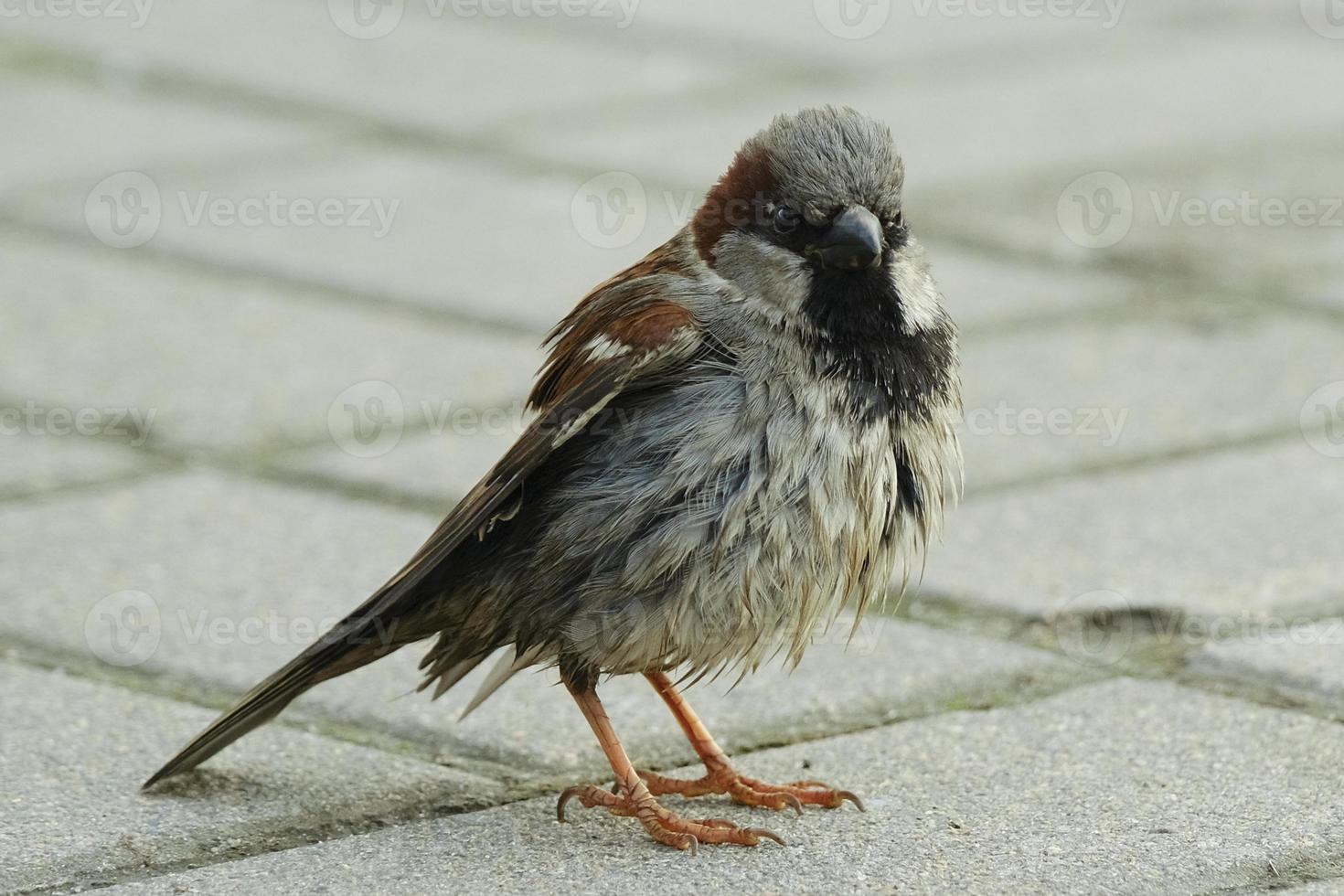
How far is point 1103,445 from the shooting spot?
6.11m

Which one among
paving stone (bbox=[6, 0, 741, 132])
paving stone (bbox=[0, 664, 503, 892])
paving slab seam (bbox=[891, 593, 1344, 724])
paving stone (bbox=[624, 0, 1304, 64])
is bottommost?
paving stone (bbox=[0, 664, 503, 892])

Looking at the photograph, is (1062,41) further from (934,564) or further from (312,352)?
(934,564)

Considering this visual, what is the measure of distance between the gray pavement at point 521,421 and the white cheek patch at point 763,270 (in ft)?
3.17

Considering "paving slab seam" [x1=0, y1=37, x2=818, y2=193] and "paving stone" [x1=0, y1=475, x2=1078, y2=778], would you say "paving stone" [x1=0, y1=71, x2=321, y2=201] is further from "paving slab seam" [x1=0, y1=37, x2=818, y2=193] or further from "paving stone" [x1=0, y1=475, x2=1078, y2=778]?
"paving stone" [x1=0, y1=475, x2=1078, y2=778]

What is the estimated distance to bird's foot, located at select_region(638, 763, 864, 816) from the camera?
4.03 meters

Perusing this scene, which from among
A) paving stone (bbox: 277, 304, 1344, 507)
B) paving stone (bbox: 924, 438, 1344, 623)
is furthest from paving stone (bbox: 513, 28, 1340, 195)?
paving stone (bbox: 924, 438, 1344, 623)

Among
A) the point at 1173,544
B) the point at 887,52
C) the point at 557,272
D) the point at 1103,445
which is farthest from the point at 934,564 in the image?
the point at 887,52

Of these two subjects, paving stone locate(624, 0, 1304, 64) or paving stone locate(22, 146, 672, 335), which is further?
paving stone locate(624, 0, 1304, 64)

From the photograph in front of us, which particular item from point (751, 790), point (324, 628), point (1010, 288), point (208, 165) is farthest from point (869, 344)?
point (208, 165)

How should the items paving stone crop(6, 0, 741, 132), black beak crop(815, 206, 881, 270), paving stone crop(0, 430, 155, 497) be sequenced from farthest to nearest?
paving stone crop(6, 0, 741, 132)
paving stone crop(0, 430, 155, 497)
black beak crop(815, 206, 881, 270)

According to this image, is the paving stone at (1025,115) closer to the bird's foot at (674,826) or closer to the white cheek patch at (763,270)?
the white cheek patch at (763,270)

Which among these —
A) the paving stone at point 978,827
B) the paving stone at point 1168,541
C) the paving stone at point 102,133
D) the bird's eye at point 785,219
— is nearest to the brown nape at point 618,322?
the bird's eye at point 785,219

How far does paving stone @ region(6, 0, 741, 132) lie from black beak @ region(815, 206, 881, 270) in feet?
17.6

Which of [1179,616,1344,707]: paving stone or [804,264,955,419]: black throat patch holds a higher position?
[804,264,955,419]: black throat patch
